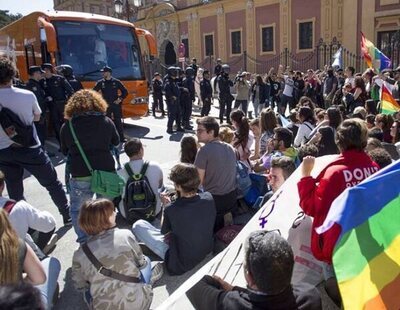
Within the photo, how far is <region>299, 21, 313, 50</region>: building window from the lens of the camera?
26016mm

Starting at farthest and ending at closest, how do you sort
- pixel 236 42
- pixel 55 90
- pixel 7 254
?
pixel 236 42, pixel 55 90, pixel 7 254

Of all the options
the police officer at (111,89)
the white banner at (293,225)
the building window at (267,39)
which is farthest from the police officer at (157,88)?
the building window at (267,39)

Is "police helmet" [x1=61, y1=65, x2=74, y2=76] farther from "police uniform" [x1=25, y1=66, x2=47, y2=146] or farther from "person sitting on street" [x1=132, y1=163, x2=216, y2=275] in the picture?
"person sitting on street" [x1=132, y1=163, x2=216, y2=275]

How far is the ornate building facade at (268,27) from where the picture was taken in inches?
899

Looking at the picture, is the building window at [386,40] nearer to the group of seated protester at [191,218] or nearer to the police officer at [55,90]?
the group of seated protester at [191,218]

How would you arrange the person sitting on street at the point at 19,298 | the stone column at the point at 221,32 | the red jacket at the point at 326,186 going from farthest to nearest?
the stone column at the point at 221,32 → the red jacket at the point at 326,186 → the person sitting on street at the point at 19,298

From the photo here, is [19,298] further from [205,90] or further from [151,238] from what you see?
[205,90]

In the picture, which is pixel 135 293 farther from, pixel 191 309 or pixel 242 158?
pixel 242 158

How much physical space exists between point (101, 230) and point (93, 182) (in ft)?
4.29

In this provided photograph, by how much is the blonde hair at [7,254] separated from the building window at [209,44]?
103 ft

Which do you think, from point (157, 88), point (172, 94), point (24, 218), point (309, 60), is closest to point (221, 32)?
point (309, 60)

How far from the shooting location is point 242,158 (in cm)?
549

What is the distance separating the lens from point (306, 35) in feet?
86.4

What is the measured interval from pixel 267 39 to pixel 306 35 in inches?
124
